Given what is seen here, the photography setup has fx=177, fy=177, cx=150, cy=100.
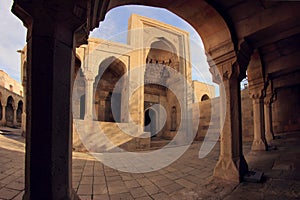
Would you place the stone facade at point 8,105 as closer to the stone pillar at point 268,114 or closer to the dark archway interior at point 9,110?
the dark archway interior at point 9,110

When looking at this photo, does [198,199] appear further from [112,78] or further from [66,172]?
[112,78]

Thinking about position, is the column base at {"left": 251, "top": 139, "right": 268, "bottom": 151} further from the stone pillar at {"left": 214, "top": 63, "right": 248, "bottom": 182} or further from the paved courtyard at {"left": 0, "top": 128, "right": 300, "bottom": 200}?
the stone pillar at {"left": 214, "top": 63, "right": 248, "bottom": 182}

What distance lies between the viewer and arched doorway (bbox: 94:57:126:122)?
14.6m

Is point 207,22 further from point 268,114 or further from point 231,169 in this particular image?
point 268,114

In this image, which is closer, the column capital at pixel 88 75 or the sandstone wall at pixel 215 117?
the sandstone wall at pixel 215 117

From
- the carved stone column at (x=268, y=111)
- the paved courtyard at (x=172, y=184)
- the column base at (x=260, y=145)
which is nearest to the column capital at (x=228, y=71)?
the paved courtyard at (x=172, y=184)

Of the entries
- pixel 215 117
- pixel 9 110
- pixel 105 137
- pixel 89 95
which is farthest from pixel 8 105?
pixel 215 117

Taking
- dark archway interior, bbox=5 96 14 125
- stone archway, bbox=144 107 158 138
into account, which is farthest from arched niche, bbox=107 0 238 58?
dark archway interior, bbox=5 96 14 125

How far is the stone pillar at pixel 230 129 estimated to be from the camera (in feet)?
11.5

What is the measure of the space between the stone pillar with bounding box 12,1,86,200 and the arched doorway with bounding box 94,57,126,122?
12560 millimetres

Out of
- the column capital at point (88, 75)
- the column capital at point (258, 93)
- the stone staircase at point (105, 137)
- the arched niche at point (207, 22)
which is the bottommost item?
the stone staircase at point (105, 137)

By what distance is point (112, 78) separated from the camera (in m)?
15.4

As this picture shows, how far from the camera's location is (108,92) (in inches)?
599

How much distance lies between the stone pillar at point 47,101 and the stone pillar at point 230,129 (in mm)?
2941
